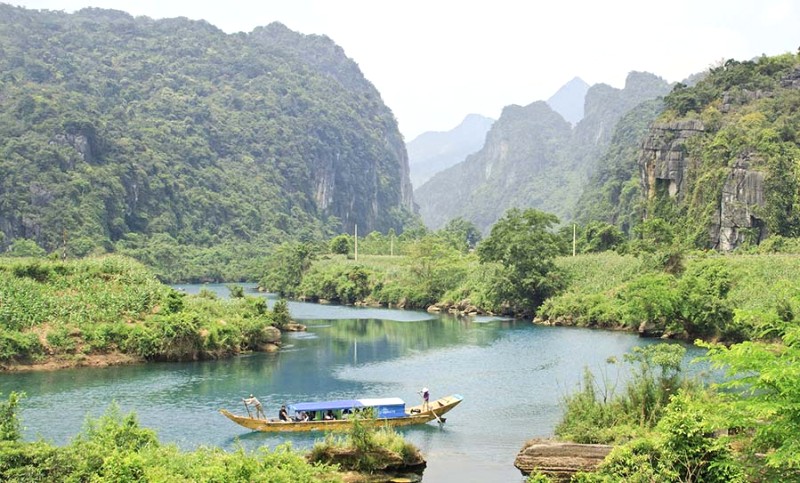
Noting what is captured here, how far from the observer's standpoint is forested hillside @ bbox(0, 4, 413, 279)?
9756 cm

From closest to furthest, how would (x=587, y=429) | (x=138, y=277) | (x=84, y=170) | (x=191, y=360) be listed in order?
(x=587, y=429) → (x=191, y=360) → (x=138, y=277) → (x=84, y=170)

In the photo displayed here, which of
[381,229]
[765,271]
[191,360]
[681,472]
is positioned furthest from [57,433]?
[381,229]

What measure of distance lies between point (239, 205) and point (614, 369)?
355ft

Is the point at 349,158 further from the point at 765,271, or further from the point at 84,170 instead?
the point at 765,271

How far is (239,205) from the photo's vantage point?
443 feet

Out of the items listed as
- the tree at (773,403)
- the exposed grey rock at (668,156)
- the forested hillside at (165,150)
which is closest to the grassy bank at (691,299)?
the tree at (773,403)

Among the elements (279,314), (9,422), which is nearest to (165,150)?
(279,314)

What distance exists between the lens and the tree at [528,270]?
58.8 meters

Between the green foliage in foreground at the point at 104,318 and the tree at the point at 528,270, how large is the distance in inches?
883

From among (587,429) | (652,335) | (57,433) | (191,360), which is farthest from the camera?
(652,335)

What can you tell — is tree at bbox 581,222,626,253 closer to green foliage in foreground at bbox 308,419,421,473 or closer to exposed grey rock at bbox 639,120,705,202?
exposed grey rock at bbox 639,120,705,202

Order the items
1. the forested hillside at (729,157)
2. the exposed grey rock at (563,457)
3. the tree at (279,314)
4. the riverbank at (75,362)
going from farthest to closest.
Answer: the forested hillside at (729,157) → the tree at (279,314) → the riverbank at (75,362) → the exposed grey rock at (563,457)

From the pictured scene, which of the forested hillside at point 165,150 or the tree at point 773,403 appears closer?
the tree at point 773,403

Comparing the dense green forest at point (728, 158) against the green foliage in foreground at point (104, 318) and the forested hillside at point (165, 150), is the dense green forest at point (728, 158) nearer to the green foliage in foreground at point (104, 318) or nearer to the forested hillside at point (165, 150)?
the green foliage in foreground at point (104, 318)
